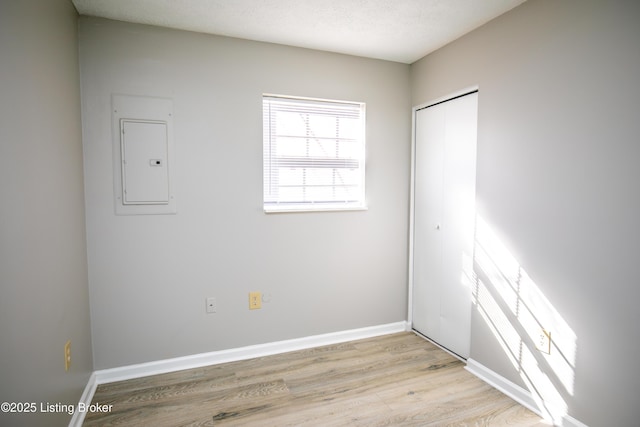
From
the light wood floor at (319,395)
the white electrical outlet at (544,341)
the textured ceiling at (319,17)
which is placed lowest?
the light wood floor at (319,395)

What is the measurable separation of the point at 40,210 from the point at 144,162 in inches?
34.8

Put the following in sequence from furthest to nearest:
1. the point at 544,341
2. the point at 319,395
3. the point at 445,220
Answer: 1. the point at 445,220
2. the point at 319,395
3. the point at 544,341

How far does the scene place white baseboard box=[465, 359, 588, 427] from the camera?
182 cm

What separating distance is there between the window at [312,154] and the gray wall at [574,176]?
1.08 m

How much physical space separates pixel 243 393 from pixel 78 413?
918mm

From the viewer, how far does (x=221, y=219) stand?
2.51m

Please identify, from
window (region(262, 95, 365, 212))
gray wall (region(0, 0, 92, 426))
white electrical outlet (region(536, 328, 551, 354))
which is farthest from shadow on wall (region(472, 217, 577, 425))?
gray wall (region(0, 0, 92, 426))

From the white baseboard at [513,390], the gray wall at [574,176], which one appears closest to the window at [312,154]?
the gray wall at [574,176]

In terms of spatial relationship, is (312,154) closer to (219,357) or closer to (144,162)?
(144,162)

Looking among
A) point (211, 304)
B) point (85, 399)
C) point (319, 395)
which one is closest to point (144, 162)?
point (211, 304)

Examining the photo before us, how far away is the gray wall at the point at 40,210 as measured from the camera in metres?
1.22

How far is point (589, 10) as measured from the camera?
1681 mm

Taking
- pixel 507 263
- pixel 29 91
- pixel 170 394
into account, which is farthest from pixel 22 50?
pixel 507 263

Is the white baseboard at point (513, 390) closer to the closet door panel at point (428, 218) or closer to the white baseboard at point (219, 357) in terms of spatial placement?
the closet door panel at point (428, 218)
